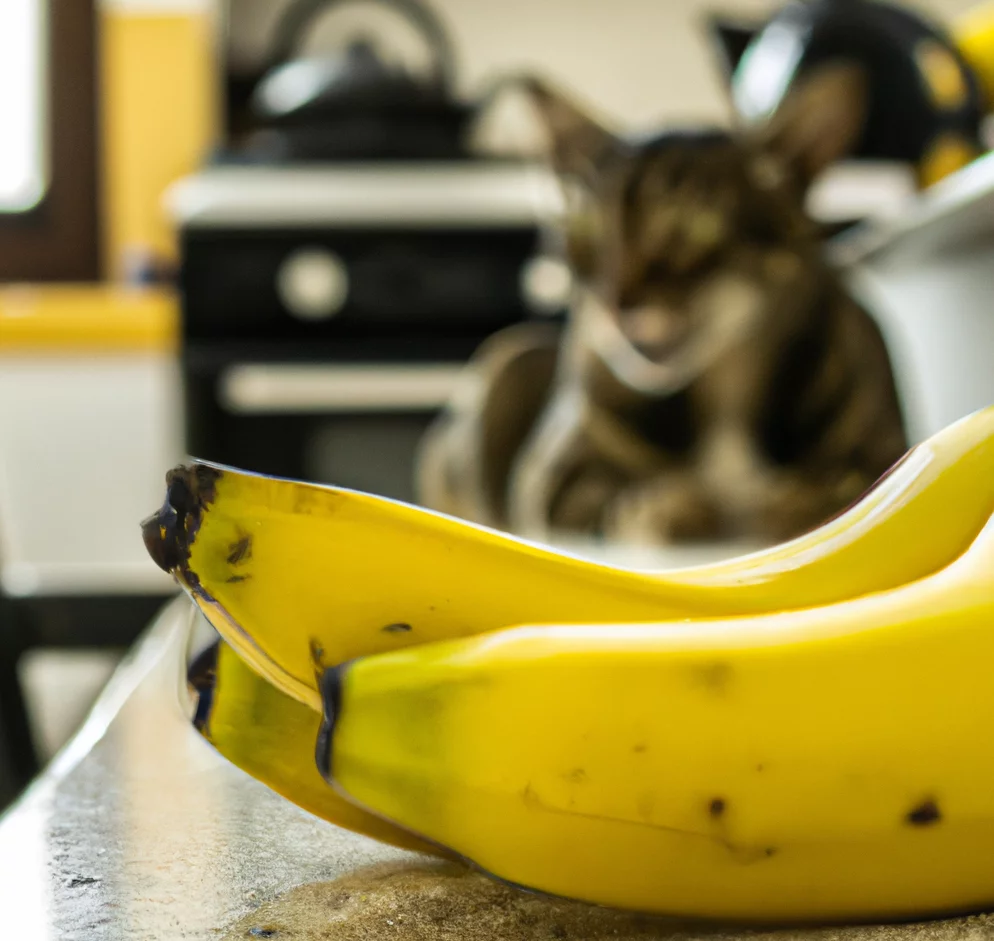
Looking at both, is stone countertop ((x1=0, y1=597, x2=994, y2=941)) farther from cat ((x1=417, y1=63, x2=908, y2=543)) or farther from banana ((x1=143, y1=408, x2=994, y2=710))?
cat ((x1=417, y1=63, x2=908, y2=543))

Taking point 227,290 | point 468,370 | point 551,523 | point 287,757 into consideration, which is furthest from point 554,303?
point 287,757

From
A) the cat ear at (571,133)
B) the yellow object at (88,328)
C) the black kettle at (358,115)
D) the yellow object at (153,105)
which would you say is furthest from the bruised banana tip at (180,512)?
the yellow object at (153,105)

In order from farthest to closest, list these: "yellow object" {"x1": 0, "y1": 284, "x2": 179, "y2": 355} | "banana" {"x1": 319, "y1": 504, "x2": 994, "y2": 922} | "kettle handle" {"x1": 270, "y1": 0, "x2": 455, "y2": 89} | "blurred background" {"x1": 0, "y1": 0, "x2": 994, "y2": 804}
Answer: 1. "kettle handle" {"x1": 270, "y1": 0, "x2": 455, "y2": 89}
2. "yellow object" {"x1": 0, "y1": 284, "x2": 179, "y2": 355}
3. "blurred background" {"x1": 0, "y1": 0, "x2": 994, "y2": 804}
4. "banana" {"x1": 319, "y1": 504, "x2": 994, "y2": 922}

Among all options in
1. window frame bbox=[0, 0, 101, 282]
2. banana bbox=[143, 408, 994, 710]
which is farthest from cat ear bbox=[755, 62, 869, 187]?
window frame bbox=[0, 0, 101, 282]

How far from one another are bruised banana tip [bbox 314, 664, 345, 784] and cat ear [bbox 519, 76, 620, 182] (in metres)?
0.83

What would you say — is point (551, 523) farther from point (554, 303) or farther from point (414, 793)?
point (414, 793)

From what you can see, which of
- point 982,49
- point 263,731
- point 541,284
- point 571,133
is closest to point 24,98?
point 541,284

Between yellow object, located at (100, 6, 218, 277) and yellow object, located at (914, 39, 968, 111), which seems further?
yellow object, located at (100, 6, 218, 277)

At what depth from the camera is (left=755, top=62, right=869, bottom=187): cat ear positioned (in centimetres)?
94

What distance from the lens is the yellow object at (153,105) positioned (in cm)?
224

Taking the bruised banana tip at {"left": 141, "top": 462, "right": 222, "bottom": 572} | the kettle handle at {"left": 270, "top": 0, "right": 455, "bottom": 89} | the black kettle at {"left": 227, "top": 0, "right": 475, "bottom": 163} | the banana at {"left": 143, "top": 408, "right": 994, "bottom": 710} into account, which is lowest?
the banana at {"left": 143, "top": 408, "right": 994, "bottom": 710}

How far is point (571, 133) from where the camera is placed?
1.00 m

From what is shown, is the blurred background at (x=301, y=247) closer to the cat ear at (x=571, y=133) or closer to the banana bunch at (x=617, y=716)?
the cat ear at (x=571, y=133)

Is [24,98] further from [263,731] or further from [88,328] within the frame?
[263,731]
